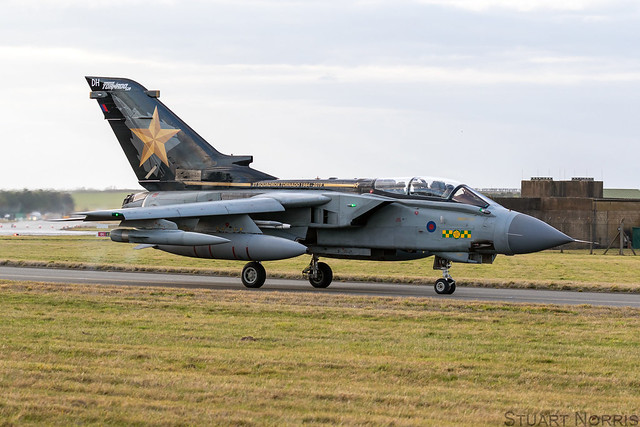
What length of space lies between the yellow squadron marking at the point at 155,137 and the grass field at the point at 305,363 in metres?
8.44

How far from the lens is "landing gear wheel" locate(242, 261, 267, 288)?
65.7 feet

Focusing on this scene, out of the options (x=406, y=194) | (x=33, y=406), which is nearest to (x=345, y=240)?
(x=406, y=194)

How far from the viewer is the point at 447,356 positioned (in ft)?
32.2

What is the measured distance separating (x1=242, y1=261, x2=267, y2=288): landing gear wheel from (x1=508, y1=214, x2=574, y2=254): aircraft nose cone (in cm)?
595

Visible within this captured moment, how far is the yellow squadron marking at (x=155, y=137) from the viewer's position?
2273 cm

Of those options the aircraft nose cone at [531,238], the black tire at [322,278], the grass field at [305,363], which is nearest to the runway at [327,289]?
the black tire at [322,278]

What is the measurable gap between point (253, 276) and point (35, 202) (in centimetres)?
1284

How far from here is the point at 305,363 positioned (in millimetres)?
8992

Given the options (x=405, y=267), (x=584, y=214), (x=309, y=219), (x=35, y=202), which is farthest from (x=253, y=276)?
(x=584, y=214)

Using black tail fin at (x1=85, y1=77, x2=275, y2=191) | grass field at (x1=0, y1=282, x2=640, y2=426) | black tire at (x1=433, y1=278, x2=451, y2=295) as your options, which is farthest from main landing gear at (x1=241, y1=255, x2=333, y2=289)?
grass field at (x1=0, y1=282, x2=640, y2=426)

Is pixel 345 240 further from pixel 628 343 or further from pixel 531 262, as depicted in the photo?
pixel 531 262

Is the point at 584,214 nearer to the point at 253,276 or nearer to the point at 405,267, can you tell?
the point at 405,267

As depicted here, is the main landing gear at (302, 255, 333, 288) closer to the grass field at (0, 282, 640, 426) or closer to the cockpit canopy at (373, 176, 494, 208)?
the cockpit canopy at (373, 176, 494, 208)

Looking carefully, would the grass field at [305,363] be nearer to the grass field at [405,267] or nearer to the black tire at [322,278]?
the black tire at [322,278]
